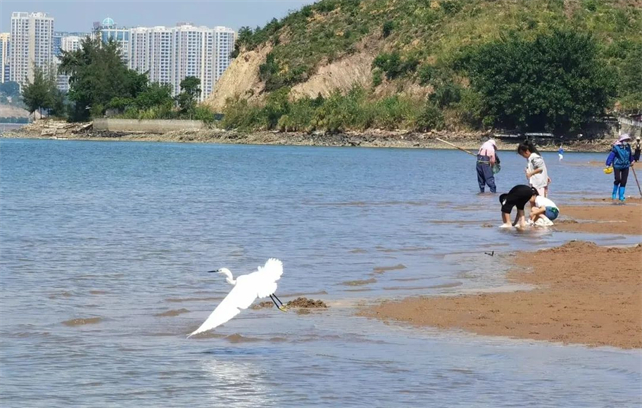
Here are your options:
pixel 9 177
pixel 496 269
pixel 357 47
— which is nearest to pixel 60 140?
pixel 357 47

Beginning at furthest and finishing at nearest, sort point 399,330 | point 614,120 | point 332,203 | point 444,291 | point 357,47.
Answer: point 357,47 → point 614,120 → point 332,203 → point 444,291 → point 399,330

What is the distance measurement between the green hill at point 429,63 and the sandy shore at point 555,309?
67347 mm

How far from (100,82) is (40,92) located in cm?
830

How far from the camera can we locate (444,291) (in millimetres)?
13242

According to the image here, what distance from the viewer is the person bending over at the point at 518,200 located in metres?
19.7

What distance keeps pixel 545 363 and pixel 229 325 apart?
3067mm

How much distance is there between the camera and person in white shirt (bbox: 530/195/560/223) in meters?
20.7

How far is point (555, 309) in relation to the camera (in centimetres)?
1174

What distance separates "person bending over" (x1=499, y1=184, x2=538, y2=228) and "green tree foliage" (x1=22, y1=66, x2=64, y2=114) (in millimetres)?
98638

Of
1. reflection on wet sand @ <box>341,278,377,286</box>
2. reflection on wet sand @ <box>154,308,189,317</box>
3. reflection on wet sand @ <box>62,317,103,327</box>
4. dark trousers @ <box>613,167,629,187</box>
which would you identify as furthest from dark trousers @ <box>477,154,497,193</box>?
reflection on wet sand @ <box>62,317,103,327</box>

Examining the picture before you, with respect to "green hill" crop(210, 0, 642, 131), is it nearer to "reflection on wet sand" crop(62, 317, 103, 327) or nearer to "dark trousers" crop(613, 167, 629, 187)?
"dark trousers" crop(613, 167, 629, 187)

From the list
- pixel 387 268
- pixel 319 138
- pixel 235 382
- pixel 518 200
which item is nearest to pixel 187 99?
pixel 319 138

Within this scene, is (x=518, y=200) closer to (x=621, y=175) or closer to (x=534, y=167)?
(x=534, y=167)

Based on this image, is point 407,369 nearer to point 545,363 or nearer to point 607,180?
point 545,363
